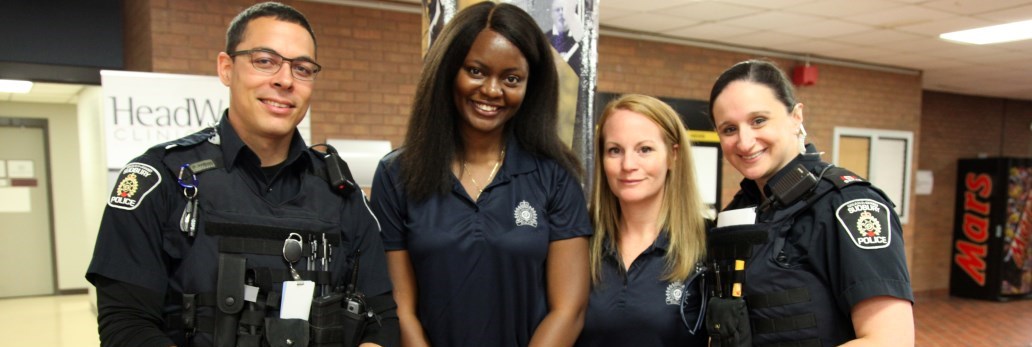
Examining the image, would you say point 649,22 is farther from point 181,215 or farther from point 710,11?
point 181,215

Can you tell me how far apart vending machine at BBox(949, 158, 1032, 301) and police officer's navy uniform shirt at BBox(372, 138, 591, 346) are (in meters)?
10.5

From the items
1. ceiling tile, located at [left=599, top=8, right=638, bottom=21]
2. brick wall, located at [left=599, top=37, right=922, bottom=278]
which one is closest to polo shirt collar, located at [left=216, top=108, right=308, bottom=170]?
ceiling tile, located at [left=599, top=8, right=638, bottom=21]

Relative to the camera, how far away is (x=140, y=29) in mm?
4777

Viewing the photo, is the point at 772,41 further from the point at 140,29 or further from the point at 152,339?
the point at 152,339

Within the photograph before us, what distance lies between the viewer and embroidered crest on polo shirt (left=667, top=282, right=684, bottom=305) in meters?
1.74

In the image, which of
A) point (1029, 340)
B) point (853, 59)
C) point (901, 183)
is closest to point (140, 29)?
point (853, 59)

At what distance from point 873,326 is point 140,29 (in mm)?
5154

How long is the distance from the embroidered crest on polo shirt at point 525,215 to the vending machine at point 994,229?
414 inches

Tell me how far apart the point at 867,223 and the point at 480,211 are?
2.90ft

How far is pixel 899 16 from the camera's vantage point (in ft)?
17.5

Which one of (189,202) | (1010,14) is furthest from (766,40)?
(189,202)

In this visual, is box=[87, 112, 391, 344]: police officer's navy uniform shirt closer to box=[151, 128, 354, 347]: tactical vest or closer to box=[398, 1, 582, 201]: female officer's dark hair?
box=[151, 128, 354, 347]: tactical vest

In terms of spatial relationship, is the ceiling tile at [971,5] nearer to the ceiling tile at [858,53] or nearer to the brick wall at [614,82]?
the ceiling tile at [858,53]

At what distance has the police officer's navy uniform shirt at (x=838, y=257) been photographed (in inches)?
54.7
